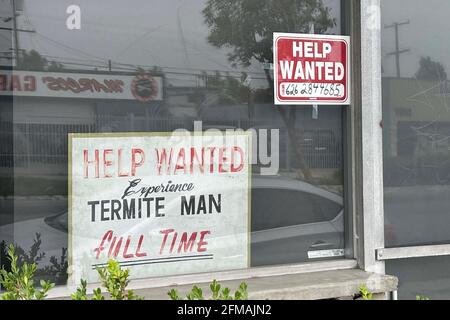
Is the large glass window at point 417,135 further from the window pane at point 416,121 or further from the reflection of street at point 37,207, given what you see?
the reflection of street at point 37,207

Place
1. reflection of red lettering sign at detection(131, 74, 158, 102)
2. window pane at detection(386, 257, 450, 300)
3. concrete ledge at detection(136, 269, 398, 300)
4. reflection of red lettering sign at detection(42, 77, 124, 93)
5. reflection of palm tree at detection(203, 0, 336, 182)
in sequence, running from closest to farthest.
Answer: reflection of red lettering sign at detection(42, 77, 124, 93)
concrete ledge at detection(136, 269, 398, 300)
reflection of red lettering sign at detection(131, 74, 158, 102)
reflection of palm tree at detection(203, 0, 336, 182)
window pane at detection(386, 257, 450, 300)

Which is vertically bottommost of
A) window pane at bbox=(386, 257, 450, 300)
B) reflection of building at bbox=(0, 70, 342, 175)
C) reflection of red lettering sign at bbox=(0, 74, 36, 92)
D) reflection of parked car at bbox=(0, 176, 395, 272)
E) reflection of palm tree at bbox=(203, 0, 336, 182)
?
window pane at bbox=(386, 257, 450, 300)

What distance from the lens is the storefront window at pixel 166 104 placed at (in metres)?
4.07

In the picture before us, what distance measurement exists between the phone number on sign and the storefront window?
99mm

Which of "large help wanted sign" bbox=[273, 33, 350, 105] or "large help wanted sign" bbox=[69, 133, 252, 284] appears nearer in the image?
"large help wanted sign" bbox=[69, 133, 252, 284]

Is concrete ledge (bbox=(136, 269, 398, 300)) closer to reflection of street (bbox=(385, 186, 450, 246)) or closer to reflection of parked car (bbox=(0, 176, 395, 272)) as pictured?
reflection of parked car (bbox=(0, 176, 395, 272))

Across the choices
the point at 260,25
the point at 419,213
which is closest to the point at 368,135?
the point at 419,213

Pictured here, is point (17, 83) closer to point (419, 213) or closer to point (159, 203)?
point (159, 203)

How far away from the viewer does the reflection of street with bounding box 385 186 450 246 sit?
16.5 feet

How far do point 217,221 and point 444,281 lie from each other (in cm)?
205

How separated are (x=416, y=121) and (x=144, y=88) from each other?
2.26 metres

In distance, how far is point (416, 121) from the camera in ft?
17.0

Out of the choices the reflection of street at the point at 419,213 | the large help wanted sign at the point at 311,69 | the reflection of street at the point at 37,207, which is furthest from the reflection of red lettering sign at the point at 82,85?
the reflection of street at the point at 419,213

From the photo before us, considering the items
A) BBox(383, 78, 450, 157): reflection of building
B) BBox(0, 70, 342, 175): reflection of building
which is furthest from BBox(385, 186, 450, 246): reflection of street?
BBox(0, 70, 342, 175): reflection of building
